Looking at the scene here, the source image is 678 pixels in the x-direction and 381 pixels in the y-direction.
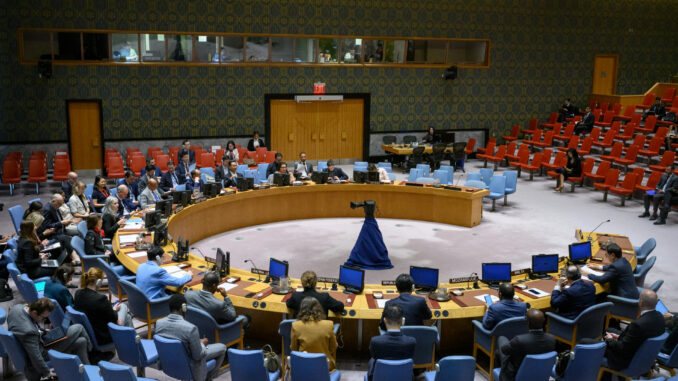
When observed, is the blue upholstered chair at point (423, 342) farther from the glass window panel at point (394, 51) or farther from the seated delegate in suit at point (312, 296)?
the glass window panel at point (394, 51)

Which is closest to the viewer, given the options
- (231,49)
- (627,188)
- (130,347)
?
(130,347)

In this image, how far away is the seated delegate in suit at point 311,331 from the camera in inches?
222

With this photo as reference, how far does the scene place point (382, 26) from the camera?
19.6 metres

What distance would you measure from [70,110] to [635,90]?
2029 cm

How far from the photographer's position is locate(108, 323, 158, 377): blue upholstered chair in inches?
228

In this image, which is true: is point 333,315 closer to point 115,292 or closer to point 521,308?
point 521,308

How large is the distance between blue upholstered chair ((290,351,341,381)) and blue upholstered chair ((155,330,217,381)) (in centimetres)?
105

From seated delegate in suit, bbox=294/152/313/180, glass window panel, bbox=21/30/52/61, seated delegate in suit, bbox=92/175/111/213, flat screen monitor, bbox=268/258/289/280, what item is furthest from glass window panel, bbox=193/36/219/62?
flat screen monitor, bbox=268/258/289/280

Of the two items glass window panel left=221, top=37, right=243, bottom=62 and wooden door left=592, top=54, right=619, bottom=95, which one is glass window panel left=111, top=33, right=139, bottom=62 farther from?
wooden door left=592, top=54, right=619, bottom=95

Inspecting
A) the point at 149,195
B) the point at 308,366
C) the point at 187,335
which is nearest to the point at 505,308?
the point at 308,366

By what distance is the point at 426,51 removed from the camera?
20453 mm

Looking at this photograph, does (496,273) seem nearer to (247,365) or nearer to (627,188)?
(247,365)

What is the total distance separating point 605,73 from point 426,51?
762 cm

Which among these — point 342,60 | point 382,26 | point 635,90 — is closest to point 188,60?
point 342,60
